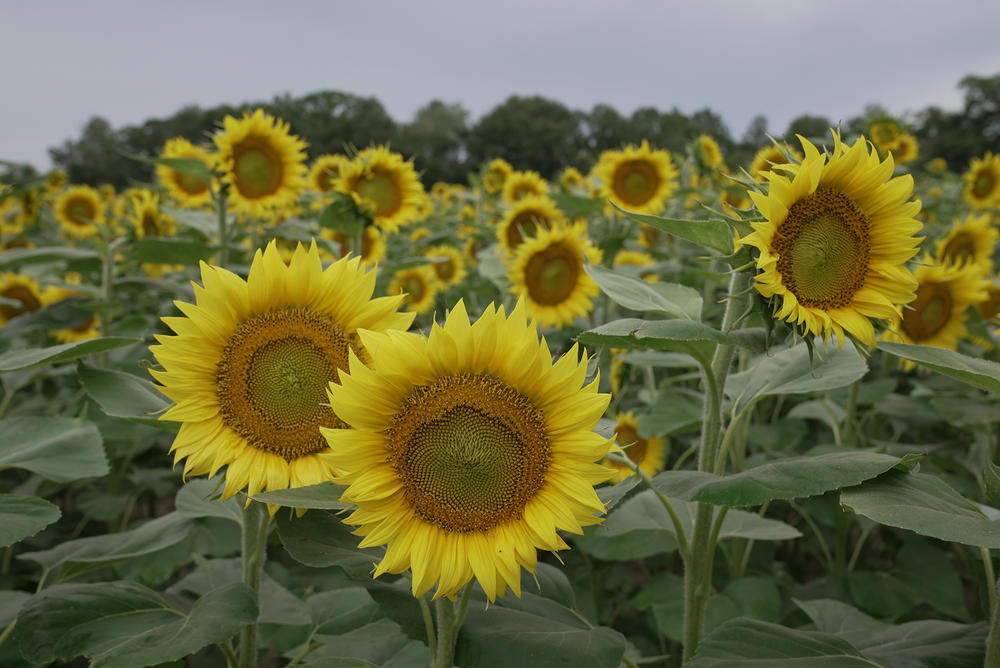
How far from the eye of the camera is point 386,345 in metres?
1.19

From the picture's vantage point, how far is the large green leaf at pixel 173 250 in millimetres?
3027

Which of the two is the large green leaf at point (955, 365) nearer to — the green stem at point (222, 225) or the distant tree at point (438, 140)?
the green stem at point (222, 225)

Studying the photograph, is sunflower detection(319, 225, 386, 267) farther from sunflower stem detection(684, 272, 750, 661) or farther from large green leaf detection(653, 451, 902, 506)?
large green leaf detection(653, 451, 902, 506)

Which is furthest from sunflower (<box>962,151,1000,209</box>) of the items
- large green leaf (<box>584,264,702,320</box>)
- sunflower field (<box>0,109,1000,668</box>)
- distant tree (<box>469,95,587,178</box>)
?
distant tree (<box>469,95,587,178</box>)

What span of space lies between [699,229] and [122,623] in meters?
1.56

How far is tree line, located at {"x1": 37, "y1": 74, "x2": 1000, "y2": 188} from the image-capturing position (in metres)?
29.4

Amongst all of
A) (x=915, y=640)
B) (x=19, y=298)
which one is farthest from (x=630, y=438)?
(x=19, y=298)

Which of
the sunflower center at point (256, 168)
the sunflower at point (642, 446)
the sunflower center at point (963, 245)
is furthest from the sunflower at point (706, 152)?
the sunflower center at point (256, 168)

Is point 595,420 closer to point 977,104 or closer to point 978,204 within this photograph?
point 978,204

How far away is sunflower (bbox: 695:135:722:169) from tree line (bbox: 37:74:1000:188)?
21.1 metres

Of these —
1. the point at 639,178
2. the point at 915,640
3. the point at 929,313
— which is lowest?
the point at 915,640

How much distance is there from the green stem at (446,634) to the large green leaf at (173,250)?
2116 mm

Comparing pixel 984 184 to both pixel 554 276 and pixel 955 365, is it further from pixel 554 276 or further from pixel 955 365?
pixel 955 365

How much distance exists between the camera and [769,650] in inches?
58.3
